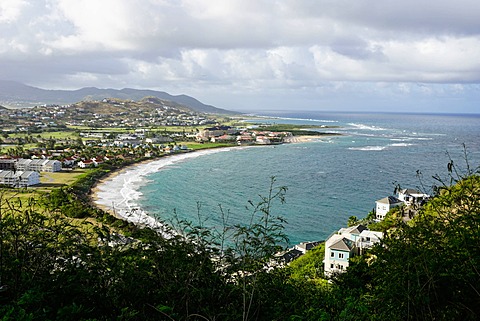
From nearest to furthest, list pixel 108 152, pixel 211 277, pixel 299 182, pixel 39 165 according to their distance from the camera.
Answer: pixel 211 277 → pixel 299 182 → pixel 39 165 → pixel 108 152

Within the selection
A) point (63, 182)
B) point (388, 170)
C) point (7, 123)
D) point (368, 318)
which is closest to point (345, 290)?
point (368, 318)

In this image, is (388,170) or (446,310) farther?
(388,170)

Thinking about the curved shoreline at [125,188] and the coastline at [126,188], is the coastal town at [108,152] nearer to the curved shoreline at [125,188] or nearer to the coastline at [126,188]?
the coastline at [126,188]

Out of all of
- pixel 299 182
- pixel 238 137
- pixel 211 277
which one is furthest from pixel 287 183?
pixel 238 137

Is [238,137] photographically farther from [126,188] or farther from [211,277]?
[211,277]

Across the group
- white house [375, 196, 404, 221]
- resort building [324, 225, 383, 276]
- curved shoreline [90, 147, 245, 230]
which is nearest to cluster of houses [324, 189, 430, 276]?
resort building [324, 225, 383, 276]

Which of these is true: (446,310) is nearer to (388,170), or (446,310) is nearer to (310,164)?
(388,170)

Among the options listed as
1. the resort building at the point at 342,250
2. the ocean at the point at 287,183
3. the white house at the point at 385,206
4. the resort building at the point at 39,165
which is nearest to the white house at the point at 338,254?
the resort building at the point at 342,250

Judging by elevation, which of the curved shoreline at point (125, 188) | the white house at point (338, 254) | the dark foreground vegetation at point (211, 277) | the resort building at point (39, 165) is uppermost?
the dark foreground vegetation at point (211, 277)

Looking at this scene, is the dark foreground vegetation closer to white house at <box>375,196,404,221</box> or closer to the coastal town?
the coastal town

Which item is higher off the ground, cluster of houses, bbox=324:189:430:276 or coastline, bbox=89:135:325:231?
cluster of houses, bbox=324:189:430:276

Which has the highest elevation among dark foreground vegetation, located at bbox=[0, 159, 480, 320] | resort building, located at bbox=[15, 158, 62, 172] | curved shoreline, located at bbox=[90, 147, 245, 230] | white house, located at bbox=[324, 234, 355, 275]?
dark foreground vegetation, located at bbox=[0, 159, 480, 320]
